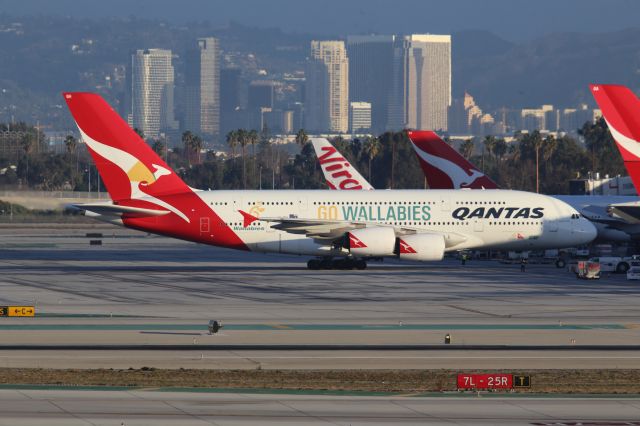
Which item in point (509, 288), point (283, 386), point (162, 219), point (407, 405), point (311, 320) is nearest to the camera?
point (407, 405)

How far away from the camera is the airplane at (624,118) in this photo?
1897 inches

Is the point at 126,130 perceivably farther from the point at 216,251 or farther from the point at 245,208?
the point at 216,251

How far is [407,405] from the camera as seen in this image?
31.8m

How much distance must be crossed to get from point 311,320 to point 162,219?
2936 cm

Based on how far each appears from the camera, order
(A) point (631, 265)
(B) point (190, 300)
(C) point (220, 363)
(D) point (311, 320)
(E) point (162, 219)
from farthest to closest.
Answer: (E) point (162, 219) < (A) point (631, 265) < (B) point (190, 300) < (D) point (311, 320) < (C) point (220, 363)

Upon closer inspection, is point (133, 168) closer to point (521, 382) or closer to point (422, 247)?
point (422, 247)

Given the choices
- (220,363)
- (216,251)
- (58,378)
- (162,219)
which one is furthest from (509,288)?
(216,251)

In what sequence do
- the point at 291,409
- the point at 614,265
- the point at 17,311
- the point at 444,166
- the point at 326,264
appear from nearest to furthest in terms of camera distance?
the point at 291,409, the point at 17,311, the point at 614,265, the point at 326,264, the point at 444,166

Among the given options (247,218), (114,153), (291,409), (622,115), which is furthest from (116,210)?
(291,409)

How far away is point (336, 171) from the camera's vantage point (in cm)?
10744

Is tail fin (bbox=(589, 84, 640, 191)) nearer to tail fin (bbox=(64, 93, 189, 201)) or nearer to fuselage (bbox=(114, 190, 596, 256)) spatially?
fuselage (bbox=(114, 190, 596, 256))

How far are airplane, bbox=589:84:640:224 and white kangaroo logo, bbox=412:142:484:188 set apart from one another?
172ft

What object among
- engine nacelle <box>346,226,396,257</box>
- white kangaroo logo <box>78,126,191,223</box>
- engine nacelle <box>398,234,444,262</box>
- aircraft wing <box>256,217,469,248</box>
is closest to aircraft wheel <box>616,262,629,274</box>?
aircraft wing <box>256,217,469,248</box>

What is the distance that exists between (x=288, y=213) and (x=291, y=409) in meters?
47.2
